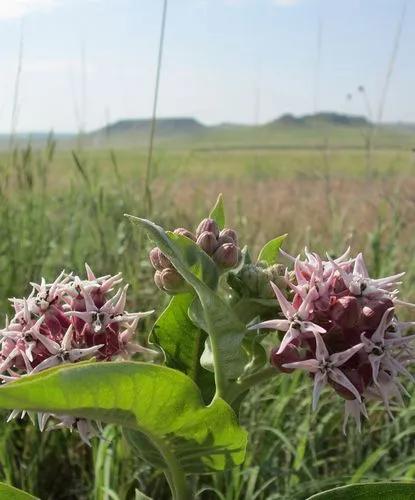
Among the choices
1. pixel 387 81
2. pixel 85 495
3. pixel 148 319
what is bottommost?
pixel 85 495

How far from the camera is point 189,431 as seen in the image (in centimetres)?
69

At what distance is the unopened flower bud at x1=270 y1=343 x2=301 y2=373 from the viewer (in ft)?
2.24

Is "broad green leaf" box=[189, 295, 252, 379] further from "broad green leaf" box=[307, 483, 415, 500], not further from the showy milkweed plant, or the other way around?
"broad green leaf" box=[307, 483, 415, 500]

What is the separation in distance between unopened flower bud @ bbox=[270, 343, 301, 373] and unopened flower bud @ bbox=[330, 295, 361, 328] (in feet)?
0.16

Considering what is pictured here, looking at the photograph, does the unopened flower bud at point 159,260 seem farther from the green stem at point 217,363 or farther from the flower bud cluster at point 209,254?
the green stem at point 217,363

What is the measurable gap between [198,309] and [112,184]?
4.21 metres

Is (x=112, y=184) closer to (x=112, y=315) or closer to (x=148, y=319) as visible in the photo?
(x=148, y=319)

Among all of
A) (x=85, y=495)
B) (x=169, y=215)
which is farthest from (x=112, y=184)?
(x=85, y=495)

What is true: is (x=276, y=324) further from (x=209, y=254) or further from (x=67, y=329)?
(x=67, y=329)

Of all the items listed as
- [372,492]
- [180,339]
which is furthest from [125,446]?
[372,492]

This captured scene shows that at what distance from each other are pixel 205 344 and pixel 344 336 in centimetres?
15

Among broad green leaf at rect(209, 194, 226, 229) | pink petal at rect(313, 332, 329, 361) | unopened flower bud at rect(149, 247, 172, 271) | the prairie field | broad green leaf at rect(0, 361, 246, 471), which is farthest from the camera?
the prairie field

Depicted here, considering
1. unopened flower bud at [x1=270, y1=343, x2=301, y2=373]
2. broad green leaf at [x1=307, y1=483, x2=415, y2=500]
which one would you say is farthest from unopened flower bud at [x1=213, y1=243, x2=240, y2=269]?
broad green leaf at [x1=307, y1=483, x2=415, y2=500]

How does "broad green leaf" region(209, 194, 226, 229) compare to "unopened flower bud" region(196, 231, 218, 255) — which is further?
"broad green leaf" region(209, 194, 226, 229)
